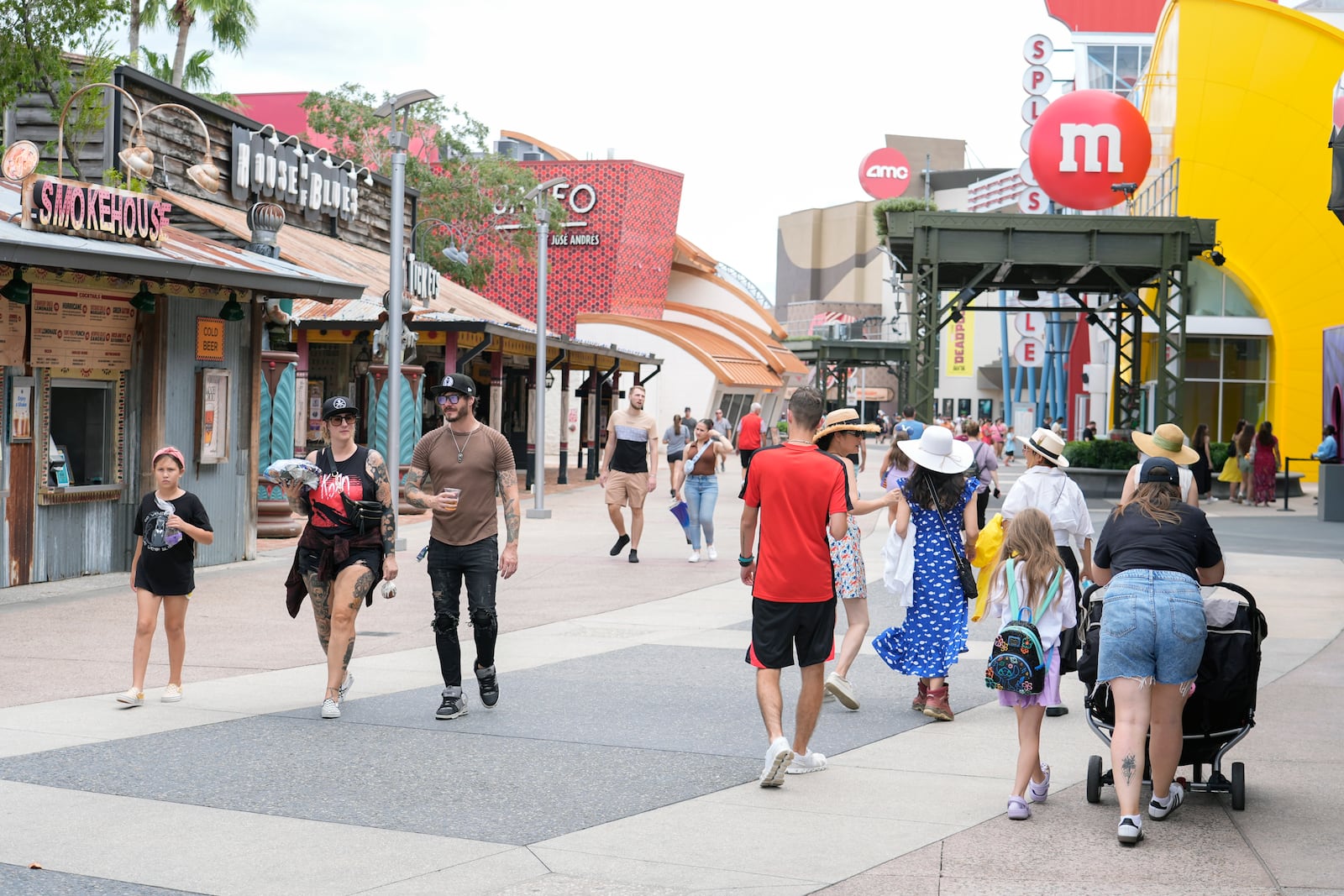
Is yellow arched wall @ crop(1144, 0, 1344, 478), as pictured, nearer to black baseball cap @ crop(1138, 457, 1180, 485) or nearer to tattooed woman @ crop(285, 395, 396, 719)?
black baseball cap @ crop(1138, 457, 1180, 485)

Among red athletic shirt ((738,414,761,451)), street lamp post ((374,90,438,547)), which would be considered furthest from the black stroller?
red athletic shirt ((738,414,761,451))

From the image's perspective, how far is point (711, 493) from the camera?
658 inches

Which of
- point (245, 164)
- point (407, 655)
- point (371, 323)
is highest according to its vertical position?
point (245, 164)

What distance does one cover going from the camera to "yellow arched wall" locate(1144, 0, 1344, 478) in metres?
35.1

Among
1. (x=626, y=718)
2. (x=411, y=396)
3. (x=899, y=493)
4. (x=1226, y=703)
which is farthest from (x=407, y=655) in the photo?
(x=411, y=396)

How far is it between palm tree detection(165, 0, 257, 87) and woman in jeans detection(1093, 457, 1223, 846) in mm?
37400

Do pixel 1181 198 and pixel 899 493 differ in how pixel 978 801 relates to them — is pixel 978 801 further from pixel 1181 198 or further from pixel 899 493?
pixel 1181 198

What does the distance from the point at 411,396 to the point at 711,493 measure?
759cm

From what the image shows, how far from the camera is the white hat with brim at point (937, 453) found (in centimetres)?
814

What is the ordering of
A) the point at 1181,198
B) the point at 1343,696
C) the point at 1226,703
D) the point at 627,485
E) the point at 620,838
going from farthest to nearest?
the point at 1181,198 → the point at 627,485 → the point at 1343,696 → the point at 1226,703 → the point at 620,838

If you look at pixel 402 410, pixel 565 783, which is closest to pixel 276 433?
pixel 402 410

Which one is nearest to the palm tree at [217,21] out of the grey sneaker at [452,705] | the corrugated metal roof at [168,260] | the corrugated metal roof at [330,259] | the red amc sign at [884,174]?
the corrugated metal roof at [330,259]

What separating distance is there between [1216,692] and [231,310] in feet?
37.7

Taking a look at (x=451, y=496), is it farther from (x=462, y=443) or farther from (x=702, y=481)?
(x=702, y=481)
